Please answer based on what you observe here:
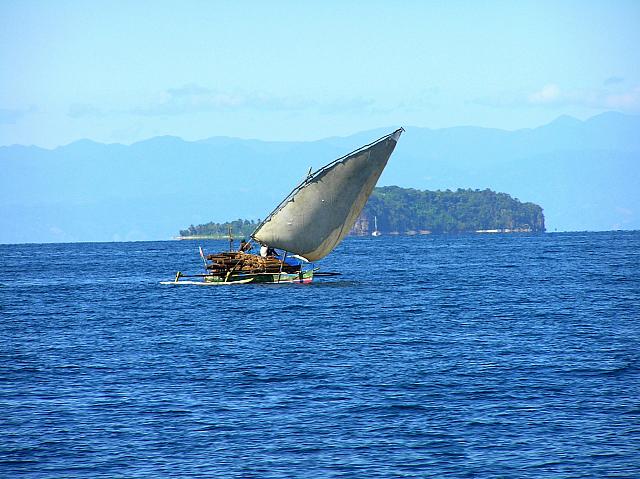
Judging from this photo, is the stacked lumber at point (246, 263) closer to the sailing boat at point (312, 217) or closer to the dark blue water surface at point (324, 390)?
the sailing boat at point (312, 217)

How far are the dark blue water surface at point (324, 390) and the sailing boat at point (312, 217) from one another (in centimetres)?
917

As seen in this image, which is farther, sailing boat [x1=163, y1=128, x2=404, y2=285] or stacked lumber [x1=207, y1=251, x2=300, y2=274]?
stacked lumber [x1=207, y1=251, x2=300, y2=274]

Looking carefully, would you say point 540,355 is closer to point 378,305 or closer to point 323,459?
point 323,459

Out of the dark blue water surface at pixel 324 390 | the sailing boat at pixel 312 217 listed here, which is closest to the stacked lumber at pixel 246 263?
the sailing boat at pixel 312 217

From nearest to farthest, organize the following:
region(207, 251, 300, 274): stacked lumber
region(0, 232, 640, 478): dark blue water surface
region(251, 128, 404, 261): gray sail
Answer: region(0, 232, 640, 478): dark blue water surface
region(251, 128, 404, 261): gray sail
region(207, 251, 300, 274): stacked lumber

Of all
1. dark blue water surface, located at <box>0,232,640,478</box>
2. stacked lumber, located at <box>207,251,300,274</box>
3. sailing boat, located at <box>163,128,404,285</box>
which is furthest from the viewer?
stacked lumber, located at <box>207,251,300,274</box>

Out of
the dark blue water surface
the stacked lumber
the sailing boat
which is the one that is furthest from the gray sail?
the dark blue water surface

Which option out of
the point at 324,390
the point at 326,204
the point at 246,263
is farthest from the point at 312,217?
the point at 324,390

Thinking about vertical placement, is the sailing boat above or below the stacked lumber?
above

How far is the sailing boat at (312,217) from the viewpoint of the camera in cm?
7738

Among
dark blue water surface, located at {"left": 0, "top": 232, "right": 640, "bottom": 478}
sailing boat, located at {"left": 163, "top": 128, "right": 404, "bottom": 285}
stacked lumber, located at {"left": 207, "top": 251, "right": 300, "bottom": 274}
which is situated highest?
sailing boat, located at {"left": 163, "top": 128, "right": 404, "bottom": 285}

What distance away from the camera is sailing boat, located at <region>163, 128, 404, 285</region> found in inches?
3046

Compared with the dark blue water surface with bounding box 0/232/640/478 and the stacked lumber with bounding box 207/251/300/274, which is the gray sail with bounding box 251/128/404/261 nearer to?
the stacked lumber with bounding box 207/251/300/274

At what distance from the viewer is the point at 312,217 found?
79.2m
